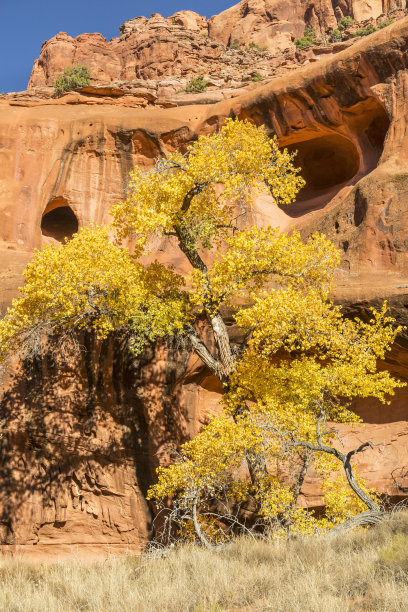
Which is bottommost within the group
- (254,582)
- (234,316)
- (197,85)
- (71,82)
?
(254,582)

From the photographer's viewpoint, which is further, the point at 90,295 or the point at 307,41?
the point at 307,41

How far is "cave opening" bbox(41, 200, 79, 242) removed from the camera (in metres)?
28.6

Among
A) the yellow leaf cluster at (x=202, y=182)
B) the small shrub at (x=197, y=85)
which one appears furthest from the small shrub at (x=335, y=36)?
the yellow leaf cluster at (x=202, y=182)

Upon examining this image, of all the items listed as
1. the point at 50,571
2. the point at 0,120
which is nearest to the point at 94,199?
the point at 0,120

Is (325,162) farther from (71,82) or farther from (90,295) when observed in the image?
(71,82)

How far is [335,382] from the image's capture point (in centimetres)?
1127

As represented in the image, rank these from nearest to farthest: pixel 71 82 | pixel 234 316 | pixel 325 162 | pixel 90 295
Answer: pixel 234 316
pixel 90 295
pixel 325 162
pixel 71 82

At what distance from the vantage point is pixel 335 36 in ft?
187

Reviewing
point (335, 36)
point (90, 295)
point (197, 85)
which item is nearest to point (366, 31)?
point (335, 36)

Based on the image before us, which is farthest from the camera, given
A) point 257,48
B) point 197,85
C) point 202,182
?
point 257,48

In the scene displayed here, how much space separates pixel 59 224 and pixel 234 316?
2002cm

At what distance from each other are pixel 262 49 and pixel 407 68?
4401cm

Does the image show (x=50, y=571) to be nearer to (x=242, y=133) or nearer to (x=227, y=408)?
(x=227, y=408)

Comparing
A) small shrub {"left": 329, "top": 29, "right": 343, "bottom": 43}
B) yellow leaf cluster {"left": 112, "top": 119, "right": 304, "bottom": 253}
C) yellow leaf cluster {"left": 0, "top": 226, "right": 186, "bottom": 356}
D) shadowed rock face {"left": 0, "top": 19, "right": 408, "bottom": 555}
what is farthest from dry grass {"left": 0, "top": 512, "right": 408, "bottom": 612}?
small shrub {"left": 329, "top": 29, "right": 343, "bottom": 43}
